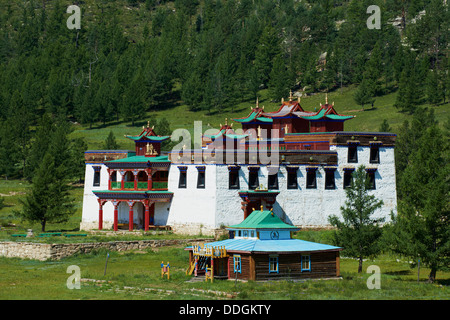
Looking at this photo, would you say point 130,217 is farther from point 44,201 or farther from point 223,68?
point 223,68

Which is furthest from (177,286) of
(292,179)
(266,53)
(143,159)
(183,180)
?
(266,53)

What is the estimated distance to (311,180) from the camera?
6950cm

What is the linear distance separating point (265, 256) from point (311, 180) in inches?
989

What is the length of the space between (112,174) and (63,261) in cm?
1716

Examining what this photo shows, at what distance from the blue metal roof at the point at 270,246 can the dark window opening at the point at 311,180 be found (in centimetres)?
2099

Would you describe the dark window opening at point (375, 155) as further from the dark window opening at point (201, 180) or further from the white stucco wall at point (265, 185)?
the dark window opening at point (201, 180)

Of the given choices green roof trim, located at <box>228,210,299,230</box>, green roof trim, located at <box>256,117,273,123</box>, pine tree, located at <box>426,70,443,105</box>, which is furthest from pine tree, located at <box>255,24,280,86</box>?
green roof trim, located at <box>228,210,299,230</box>

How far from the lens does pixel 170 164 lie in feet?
230

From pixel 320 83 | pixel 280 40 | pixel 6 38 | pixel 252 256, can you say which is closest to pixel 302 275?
pixel 252 256

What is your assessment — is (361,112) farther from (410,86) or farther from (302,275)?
(302,275)

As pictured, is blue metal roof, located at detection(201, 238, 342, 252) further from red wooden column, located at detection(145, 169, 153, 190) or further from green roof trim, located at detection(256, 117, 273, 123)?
green roof trim, located at detection(256, 117, 273, 123)

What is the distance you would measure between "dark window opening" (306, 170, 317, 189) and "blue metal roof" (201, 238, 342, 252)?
2099cm

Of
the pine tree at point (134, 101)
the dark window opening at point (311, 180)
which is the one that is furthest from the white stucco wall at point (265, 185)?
the pine tree at point (134, 101)

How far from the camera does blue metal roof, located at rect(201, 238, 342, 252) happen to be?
150 ft
